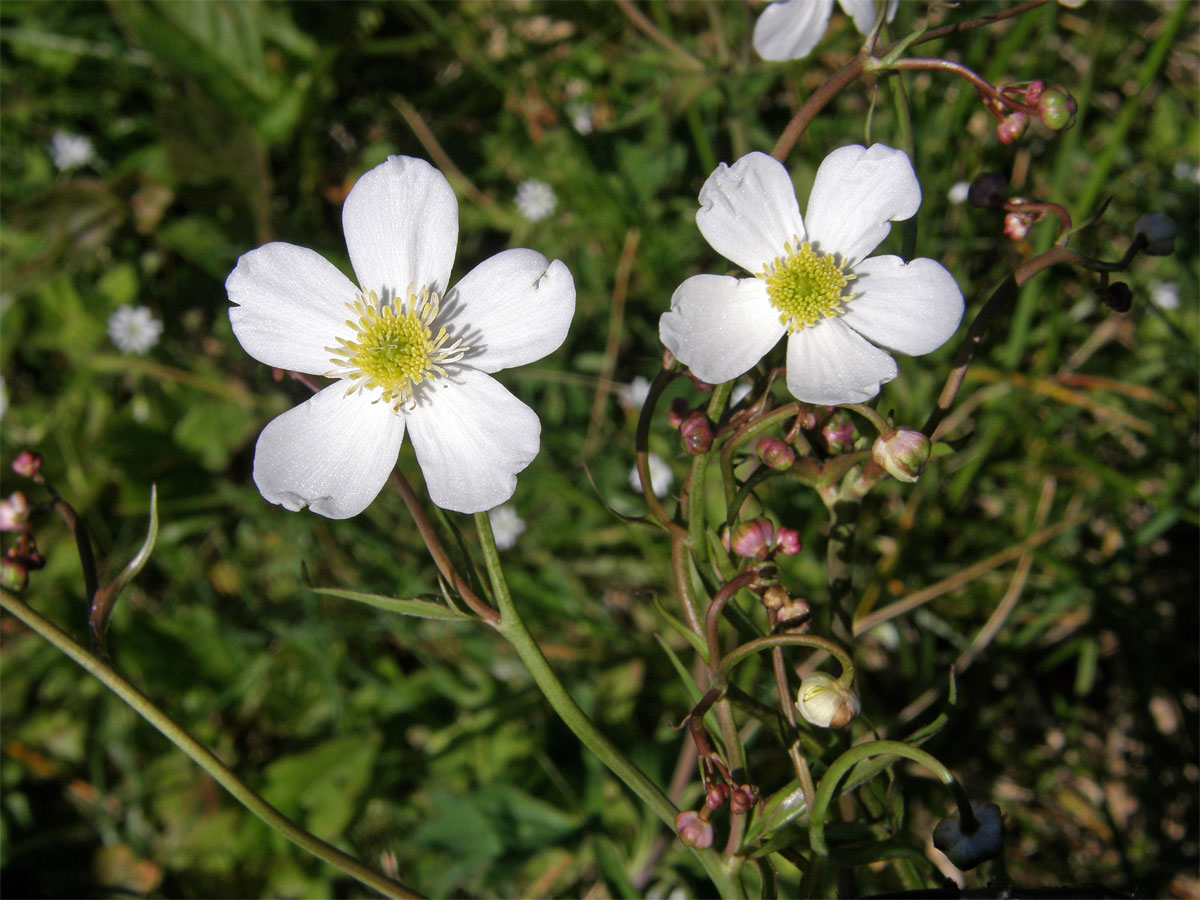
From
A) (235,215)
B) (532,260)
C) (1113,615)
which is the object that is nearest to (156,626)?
(235,215)

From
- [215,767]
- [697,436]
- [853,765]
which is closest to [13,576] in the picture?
[215,767]

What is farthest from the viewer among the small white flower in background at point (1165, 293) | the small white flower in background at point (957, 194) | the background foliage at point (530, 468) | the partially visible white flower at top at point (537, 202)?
the partially visible white flower at top at point (537, 202)

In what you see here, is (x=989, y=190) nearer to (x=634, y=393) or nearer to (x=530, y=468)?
(x=634, y=393)

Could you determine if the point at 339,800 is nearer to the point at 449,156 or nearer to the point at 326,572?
the point at 326,572

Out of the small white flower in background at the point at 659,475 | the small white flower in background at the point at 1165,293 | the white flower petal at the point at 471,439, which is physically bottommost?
the small white flower in background at the point at 659,475

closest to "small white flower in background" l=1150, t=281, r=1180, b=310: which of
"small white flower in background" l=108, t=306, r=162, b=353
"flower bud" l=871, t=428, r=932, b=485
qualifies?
"flower bud" l=871, t=428, r=932, b=485

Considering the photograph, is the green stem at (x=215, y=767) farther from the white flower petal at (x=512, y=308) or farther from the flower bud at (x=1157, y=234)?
the flower bud at (x=1157, y=234)

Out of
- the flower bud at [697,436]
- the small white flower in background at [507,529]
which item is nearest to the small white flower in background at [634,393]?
the small white flower in background at [507,529]
